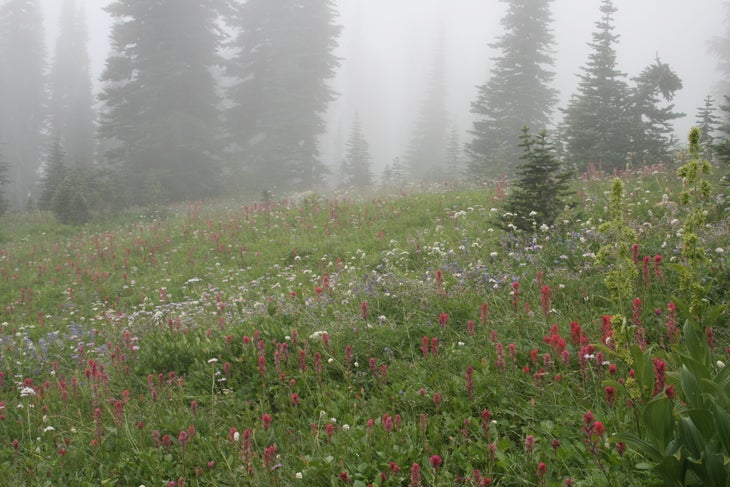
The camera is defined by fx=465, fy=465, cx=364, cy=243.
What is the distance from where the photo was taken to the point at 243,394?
171 inches

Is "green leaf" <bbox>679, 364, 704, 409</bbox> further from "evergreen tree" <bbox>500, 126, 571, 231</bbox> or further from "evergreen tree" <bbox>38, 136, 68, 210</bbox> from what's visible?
"evergreen tree" <bbox>38, 136, 68, 210</bbox>

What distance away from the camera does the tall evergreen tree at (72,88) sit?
51.5 meters

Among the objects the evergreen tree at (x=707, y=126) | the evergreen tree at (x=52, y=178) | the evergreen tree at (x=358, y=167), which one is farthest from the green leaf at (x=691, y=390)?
the evergreen tree at (x=358, y=167)

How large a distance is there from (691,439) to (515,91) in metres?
24.8

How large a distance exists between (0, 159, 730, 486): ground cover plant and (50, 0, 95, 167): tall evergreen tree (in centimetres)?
4681

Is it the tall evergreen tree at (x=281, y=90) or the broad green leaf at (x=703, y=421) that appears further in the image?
the tall evergreen tree at (x=281, y=90)

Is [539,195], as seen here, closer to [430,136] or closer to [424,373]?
[424,373]

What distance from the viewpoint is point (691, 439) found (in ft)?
7.22

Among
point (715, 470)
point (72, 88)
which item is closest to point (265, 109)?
point (715, 470)

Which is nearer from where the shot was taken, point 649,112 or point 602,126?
point 649,112

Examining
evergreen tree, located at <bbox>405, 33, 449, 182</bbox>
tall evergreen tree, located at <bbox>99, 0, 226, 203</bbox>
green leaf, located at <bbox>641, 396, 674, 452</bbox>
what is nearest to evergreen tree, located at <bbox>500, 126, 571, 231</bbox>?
green leaf, located at <bbox>641, 396, 674, 452</bbox>

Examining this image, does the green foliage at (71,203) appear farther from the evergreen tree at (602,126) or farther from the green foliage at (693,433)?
the green foliage at (693,433)

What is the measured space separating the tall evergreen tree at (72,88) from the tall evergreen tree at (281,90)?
23.8 metres

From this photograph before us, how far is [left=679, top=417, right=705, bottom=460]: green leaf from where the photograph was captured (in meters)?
2.17
